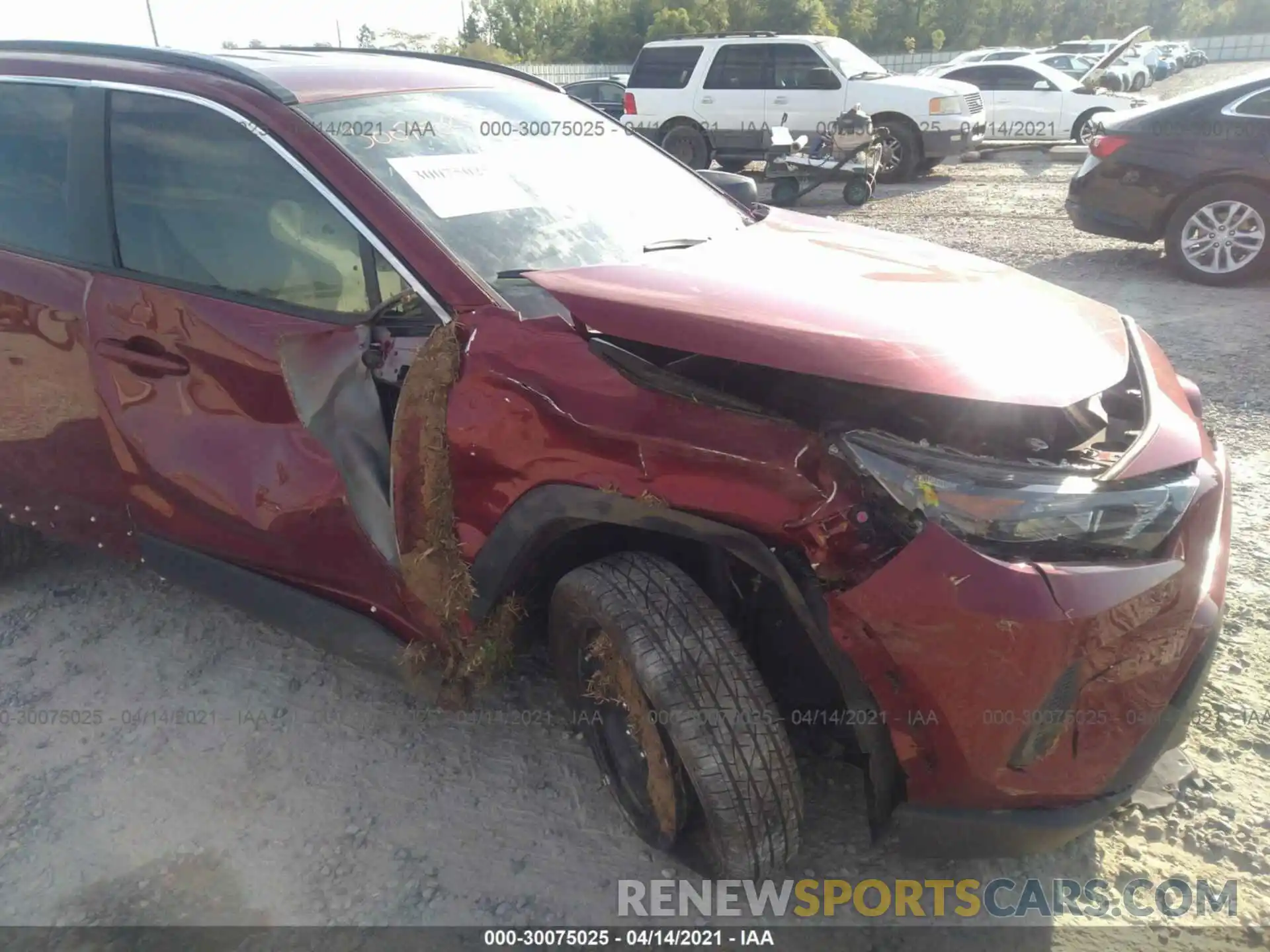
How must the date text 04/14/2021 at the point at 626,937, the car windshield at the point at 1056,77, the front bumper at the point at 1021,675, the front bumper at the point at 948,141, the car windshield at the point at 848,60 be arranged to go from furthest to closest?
the car windshield at the point at 1056,77 < the car windshield at the point at 848,60 < the front bumper at the point at 948,141 < the date text 04/14/2021 at the point at 626,937 < the front bumper at the point at 1021,675

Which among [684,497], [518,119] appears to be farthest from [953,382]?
[518,119]

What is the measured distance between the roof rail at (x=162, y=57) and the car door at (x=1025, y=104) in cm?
1591

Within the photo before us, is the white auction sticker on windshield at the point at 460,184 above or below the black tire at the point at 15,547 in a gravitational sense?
above

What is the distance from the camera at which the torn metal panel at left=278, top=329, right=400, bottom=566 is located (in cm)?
226

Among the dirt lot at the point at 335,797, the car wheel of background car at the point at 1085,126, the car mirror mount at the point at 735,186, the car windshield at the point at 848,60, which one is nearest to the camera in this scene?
the dirt lot at the point at 335,797

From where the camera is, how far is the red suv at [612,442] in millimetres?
1708

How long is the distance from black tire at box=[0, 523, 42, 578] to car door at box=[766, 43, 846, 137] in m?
12.1

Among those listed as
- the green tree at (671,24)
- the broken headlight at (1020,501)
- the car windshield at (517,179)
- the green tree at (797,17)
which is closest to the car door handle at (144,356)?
the car windshield at (517,179)

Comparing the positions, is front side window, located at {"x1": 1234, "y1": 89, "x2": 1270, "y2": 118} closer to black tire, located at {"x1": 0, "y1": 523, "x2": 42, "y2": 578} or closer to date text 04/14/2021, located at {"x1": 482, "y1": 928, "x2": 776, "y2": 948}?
date text 04/14/2021, located at {"x1": 482, "y1": 928, "x2": 776, "y2": 948}

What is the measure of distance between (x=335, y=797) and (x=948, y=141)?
12947 millimetres

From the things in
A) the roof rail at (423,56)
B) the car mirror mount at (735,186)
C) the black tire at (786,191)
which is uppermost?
the roof rail at (423,56)

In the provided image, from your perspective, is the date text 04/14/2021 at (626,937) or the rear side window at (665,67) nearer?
the date text 04/14/2021 at (626,937)

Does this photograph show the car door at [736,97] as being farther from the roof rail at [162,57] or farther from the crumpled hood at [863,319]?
the crumpled hood at [863,319]

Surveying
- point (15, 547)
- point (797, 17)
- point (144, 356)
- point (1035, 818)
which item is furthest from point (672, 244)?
point (797, 17)
